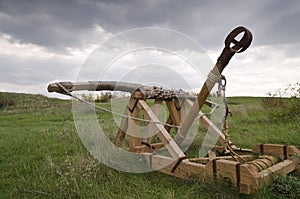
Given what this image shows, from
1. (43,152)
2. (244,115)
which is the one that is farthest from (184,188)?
(244,115)

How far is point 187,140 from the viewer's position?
5059mm

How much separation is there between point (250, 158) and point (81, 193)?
257 centimetres

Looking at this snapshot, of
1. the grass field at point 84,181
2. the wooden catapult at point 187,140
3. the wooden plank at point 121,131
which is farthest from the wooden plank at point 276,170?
the wooden plank at point 121,131

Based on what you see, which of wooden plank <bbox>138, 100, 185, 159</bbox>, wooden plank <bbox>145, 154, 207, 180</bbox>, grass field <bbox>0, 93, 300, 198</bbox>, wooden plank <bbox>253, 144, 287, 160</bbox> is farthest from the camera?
wooden plank <bbox>253, 144, 287, 160</bbox>

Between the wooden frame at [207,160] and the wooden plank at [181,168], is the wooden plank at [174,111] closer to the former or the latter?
the wooden frame at [207,160]

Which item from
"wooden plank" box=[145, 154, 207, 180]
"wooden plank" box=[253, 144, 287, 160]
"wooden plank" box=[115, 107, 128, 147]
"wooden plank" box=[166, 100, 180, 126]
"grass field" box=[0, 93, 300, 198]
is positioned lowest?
"grass field" box=[0, 93, 300, 198]

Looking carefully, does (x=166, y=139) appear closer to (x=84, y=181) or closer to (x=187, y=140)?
(x=187, y=140)

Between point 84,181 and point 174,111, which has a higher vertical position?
point 174,111

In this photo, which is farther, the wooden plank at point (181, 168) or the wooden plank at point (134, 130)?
the wooden plank at point (134, 130)

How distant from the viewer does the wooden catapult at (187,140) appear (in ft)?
10.7

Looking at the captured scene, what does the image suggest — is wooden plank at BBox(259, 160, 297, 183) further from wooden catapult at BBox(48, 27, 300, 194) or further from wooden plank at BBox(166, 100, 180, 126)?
wooden plank at BBox(166, 100, 180, 126)

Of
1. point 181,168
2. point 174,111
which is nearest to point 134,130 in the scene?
point 174,111

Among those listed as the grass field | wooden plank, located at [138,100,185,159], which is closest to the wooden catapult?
wooden plank, located at [138,100,185,159]

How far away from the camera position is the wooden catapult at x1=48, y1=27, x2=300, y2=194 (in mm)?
3256
